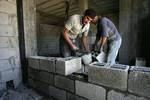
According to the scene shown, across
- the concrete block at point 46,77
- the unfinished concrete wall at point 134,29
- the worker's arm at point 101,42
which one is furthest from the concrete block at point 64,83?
the unfinished concrete wall at point 134,29

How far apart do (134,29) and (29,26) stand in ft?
8.66

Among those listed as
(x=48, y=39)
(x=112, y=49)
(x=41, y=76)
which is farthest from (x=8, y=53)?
(x=48, y=39)

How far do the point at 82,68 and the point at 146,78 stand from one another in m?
1.09

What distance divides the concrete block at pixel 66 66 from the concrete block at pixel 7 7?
4.38 feet

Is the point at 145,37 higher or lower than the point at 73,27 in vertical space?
lower

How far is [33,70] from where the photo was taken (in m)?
2.28

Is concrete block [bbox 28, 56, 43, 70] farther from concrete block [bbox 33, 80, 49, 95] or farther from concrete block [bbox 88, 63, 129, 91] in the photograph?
concrete block [bbox 88, 63, 129, 91]

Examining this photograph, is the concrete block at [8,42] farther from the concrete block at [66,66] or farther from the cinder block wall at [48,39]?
the cinder block wall at [48,39]

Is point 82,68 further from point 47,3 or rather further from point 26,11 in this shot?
point 47,3

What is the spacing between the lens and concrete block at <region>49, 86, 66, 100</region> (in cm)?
184

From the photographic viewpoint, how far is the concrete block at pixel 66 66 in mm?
1762

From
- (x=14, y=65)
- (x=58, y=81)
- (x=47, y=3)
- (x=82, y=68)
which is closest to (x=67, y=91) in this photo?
(x=58, y=81)

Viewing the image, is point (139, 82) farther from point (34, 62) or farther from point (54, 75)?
point (34, 62)

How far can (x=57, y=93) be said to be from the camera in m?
1.91
